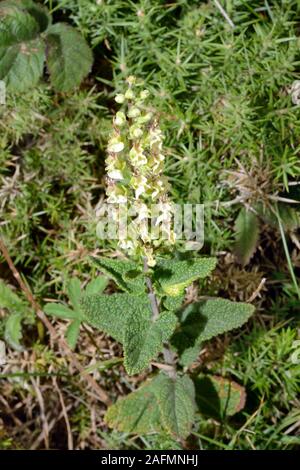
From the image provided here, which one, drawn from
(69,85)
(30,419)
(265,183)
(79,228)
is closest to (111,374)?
(30,419)

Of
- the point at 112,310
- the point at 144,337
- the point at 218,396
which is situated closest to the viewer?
the point at 144,337

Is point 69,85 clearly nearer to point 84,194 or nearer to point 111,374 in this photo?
point 84,194

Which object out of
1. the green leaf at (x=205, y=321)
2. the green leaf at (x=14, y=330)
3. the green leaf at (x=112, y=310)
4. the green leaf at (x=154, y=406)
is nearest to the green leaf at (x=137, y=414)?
the green leaf at (x=154, y=406)

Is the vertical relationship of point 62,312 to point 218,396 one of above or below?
above

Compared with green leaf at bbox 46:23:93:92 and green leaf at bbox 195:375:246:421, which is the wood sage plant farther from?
green leaf at bbox 46:23:93:92

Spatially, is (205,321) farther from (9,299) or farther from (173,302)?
(9,299)

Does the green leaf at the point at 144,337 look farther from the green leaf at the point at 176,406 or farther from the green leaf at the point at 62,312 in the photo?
the green leaf at the point at 62,312

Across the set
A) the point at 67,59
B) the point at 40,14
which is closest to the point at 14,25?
the point at 40,14

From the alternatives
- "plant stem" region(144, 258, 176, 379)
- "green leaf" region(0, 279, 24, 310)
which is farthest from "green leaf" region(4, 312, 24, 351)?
"plant stem" region(144, 258, 176, 379)
